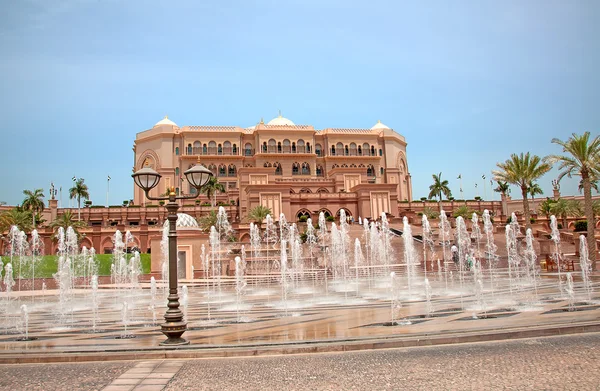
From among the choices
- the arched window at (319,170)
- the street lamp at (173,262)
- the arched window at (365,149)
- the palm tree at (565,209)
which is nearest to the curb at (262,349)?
the street lamp at (173,262)

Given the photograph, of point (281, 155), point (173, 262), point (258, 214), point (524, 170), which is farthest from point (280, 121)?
point (173, 262)

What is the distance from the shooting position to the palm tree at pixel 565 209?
55531 millimetres

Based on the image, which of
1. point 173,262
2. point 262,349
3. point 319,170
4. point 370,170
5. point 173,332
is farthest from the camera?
point 370,170

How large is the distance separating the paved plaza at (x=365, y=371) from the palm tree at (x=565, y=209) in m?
53.4

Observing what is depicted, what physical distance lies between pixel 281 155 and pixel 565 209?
35613 millimetres

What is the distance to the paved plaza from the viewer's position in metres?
6.05

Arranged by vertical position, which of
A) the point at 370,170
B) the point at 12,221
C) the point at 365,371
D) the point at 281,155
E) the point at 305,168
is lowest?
the point at 365,371

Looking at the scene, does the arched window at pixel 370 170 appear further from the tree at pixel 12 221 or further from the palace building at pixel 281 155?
the tree at pixel 12 221

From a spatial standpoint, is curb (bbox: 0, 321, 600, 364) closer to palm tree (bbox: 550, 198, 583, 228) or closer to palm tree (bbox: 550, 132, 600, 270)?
palm tree (bbox: 550, 132, 600, 270)

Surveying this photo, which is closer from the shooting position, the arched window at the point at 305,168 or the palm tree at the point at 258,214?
the palm tree at the point at 258,214

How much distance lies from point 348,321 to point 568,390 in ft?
19.2

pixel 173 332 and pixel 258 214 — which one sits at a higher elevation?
pixel 258 214

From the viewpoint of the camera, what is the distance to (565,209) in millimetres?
56000

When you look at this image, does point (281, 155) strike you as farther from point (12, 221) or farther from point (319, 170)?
point (12, 221)
